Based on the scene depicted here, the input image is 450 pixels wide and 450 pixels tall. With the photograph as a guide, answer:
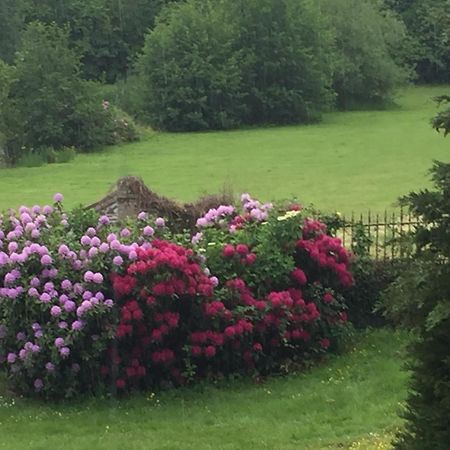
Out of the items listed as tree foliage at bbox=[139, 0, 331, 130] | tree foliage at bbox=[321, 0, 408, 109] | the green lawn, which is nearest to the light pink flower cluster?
the green lawn

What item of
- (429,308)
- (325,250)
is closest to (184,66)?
(325,250)

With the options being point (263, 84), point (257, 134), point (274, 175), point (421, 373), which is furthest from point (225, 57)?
point (421, 373)

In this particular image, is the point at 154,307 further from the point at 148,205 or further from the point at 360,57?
the point at 360,57

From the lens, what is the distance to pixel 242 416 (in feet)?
25.7

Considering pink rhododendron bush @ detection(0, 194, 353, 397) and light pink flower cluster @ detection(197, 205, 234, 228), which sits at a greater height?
light pink flower cluster @ detection(197, 205, 234, 228)

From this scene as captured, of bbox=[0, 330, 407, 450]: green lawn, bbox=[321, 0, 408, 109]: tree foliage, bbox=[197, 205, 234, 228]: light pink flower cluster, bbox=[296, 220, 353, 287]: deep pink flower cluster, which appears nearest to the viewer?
bbox=[0, 330, 407, 450]: green lawn

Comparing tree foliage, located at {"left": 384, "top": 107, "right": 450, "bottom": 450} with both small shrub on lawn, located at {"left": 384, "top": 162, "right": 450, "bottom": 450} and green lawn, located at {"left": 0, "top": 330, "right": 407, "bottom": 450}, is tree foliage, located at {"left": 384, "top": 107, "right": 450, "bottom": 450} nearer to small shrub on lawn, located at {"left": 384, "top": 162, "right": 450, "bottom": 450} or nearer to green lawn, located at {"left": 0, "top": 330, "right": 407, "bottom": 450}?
small shrub on lawn, located at {"left": 384, "top": 162, "right": 450, "bottom": 450}

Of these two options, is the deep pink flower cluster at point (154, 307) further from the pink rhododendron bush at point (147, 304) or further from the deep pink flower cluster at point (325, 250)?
the deep pink flower cluster at point (325, 250)

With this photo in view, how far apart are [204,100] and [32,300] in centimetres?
4210

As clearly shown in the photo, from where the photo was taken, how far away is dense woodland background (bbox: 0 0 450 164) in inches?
1690

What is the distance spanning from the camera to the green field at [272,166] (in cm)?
2547

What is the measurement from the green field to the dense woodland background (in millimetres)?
2427

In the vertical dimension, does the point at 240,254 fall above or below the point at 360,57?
above

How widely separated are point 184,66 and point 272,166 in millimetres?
20343
